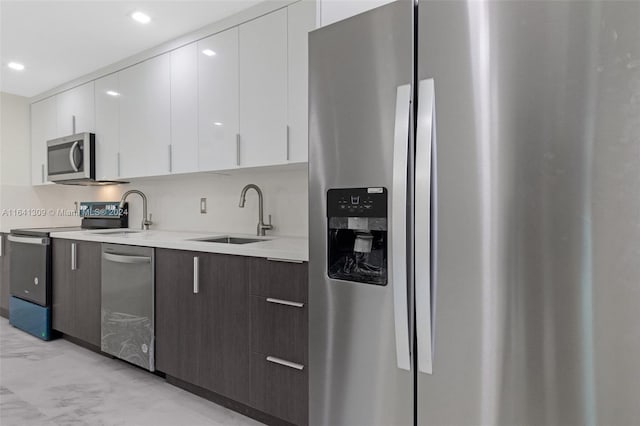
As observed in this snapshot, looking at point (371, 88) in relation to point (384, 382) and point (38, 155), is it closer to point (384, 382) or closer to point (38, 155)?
point (384, 382)

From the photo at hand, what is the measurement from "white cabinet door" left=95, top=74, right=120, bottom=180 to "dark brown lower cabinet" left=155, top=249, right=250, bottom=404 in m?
1.39

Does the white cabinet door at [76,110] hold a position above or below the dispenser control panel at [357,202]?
above

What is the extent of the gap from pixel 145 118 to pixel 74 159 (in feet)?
3.23

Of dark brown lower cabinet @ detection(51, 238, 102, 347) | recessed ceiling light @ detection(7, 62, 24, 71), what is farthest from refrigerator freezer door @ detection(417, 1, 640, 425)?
recessed ceiling light @ detection(7, 62, 24, 71)

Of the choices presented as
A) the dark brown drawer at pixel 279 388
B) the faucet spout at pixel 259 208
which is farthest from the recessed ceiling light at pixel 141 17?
the dark brown drawer at pixel 279 388

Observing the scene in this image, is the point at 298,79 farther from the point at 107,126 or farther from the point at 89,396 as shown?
the point at 89,396

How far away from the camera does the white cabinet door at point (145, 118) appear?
2.70m

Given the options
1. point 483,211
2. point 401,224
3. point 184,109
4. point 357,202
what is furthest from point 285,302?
point 184,109

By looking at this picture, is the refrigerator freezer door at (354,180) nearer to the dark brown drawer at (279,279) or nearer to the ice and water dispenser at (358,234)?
the ice and water dispenser at (358,234)

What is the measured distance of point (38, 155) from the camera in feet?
12.7

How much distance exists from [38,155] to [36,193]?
472 mm

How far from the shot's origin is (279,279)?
5.58 feet

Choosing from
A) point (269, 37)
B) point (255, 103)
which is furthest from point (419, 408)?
point (269, 37)

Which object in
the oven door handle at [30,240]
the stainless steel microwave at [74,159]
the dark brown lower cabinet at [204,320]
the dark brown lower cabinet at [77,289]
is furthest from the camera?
the stainless steel microwave at [74,159]
